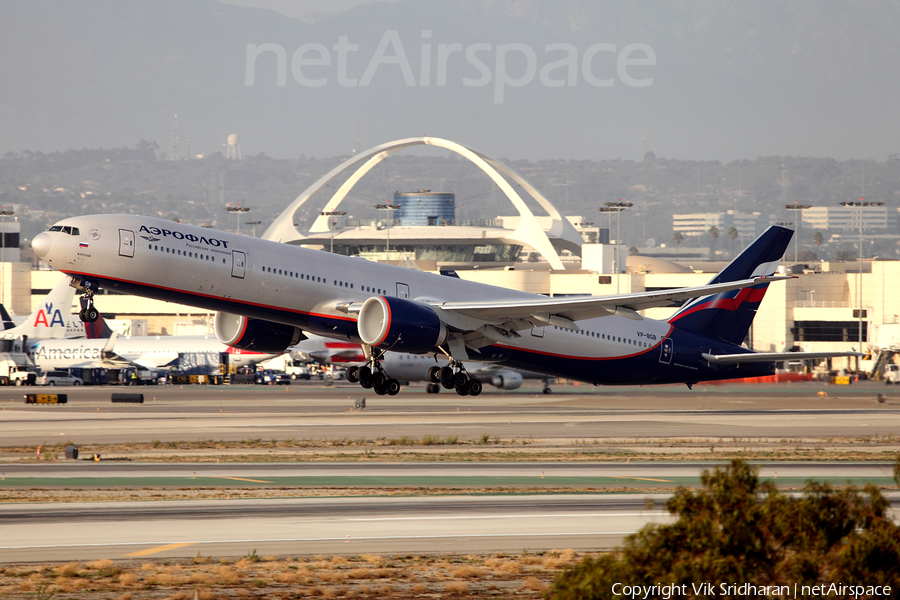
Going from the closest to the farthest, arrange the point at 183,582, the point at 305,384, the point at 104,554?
the point at 183,582 → the point at 104,554 → the point at 305,384

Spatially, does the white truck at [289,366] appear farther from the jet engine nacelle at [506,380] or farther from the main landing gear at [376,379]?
the main landing gear at [376,379]

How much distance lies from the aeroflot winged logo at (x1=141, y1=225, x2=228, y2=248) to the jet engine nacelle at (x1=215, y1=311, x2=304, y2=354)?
529 centimetres

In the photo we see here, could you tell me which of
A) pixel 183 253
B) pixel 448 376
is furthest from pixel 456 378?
pixel 183 253

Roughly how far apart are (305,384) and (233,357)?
32.4ft

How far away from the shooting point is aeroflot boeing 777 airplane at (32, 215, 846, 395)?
35.0 metres

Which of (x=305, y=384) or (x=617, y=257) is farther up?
(x=617, y=257)

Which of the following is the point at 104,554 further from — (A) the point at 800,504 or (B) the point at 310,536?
(A) the point at 800,504

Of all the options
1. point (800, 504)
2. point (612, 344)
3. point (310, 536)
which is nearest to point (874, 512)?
point (800, 504)

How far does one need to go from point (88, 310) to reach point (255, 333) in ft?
25.6

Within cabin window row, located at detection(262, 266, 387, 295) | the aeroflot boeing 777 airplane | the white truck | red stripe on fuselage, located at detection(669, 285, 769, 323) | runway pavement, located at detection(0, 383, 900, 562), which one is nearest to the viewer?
runway pavement, located at detection(0, 383, 900, 562)

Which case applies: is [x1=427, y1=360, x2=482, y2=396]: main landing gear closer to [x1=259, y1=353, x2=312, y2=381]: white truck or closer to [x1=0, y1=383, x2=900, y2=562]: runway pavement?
[x1=0, y1=383, x2=900, y2=562]: runway pavement

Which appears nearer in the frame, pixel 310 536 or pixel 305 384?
pixel 310 536

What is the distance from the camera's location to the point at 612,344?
156 ft

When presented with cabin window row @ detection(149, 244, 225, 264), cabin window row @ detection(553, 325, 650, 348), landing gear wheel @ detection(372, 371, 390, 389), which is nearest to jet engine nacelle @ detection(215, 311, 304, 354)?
landing gear wheel @ detection(372, 371, 390, 389)
